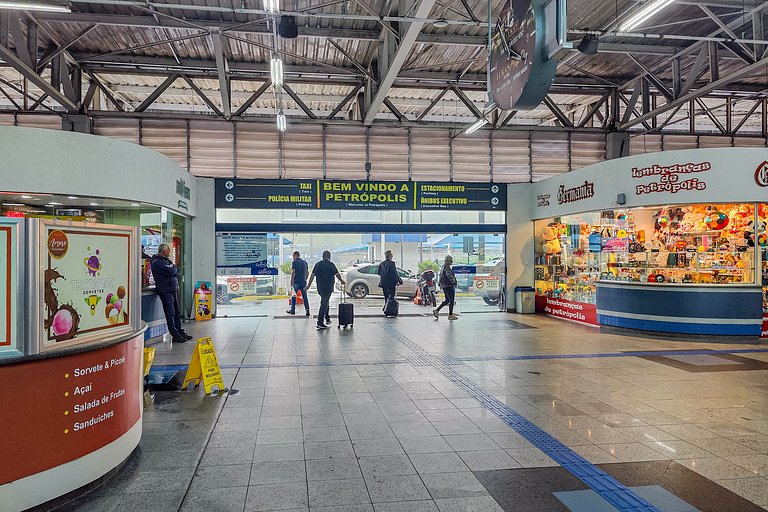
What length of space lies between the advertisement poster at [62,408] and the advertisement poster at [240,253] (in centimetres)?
981

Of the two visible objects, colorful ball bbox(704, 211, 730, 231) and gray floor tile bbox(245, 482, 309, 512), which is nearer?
gray floor tile bbox(245, 482, 309, 512)

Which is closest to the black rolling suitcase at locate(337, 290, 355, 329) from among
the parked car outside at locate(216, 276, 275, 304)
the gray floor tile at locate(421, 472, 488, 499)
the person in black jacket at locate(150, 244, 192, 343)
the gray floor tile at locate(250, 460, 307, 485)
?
the person in black jacket at locate(150, 244, 192, 343)

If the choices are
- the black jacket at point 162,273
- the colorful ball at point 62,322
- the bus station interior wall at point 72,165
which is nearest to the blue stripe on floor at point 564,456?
the colorful ball at point 62,322

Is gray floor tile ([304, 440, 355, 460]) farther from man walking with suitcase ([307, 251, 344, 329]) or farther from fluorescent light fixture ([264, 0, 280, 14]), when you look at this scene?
man walking with suitcase ([307, 251, 344, 329])

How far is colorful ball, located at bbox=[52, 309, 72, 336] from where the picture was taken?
10.7 ft

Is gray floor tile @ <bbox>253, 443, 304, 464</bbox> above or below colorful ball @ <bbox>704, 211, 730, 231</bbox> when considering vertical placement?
below

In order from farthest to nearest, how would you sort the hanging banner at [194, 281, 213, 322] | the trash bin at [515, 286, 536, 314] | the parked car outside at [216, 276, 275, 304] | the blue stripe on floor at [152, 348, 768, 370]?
the trash bin at [515, 286, 536, 314] → the parked car outside at [216, 276, 275, 304] → the hanging banner at [194, 281, 213, 322] → the blue stripe on floor at [152, 348, 768, 370]

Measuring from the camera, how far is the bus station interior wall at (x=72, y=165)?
8.13m

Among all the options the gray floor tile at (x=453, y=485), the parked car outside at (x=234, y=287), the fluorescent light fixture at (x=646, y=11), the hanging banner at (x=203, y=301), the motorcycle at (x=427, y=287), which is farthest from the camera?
the motorcycle at (x=427, y=287)

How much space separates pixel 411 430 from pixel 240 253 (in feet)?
32.2

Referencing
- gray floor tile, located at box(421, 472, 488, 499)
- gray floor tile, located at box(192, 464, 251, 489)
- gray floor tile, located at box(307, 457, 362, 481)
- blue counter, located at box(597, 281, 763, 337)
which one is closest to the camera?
gray floor tile, located at box(421, 472, 488, 499)

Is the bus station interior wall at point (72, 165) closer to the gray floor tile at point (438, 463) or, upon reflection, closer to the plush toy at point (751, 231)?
the gray floor tile at point (438, 463)

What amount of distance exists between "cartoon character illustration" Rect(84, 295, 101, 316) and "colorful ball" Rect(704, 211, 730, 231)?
1073 centimetres

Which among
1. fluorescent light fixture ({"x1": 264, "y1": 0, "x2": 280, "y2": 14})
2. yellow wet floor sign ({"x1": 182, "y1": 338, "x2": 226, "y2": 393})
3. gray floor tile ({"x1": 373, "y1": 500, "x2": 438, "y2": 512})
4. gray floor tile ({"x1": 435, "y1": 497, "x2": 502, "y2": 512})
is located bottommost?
gray floor tile ({"x1": 435, "y1": 497, "x2": 502, "y2": 512})
